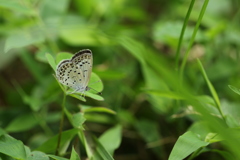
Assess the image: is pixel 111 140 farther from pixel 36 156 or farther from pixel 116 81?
pixel 116 81

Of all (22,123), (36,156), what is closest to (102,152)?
(36,156)

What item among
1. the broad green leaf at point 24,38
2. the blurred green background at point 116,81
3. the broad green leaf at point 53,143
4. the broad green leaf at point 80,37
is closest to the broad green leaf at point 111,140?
the blurred green background at point 116,81

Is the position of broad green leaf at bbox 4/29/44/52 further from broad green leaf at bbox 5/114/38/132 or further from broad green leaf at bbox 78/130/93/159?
broad green leaf at bbox 78/130/93/159

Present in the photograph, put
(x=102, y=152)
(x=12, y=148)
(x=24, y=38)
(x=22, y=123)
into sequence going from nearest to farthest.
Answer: (x=12, y=148) → (x=102, y=152) → (x=22, y=123) → (x=24, y=38)

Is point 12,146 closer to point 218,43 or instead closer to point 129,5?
point 218,43

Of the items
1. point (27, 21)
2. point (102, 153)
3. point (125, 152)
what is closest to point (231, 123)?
point (102, 153)

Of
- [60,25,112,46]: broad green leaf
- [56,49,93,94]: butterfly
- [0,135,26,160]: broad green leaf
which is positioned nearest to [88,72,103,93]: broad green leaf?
[56,49,93,94]: butterfly
